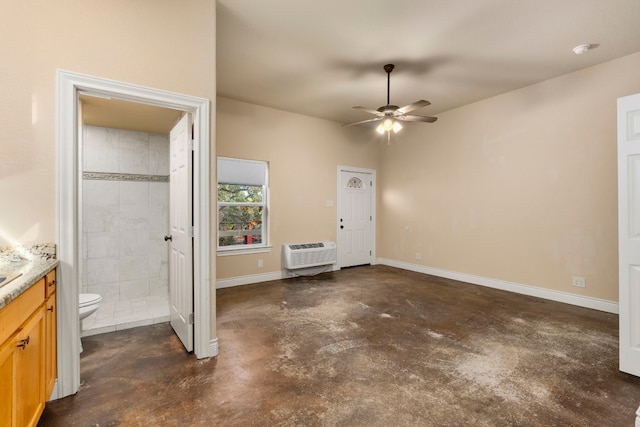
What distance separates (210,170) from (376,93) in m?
3.09

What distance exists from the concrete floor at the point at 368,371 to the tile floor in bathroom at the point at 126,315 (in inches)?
4.9

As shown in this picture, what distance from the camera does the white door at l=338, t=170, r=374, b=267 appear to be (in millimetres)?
6117

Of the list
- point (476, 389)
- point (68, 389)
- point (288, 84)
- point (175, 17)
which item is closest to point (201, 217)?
point (68, 389)

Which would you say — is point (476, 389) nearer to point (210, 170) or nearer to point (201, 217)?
point (201, 217)

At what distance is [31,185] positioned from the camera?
1.88m

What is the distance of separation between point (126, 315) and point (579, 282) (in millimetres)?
5504

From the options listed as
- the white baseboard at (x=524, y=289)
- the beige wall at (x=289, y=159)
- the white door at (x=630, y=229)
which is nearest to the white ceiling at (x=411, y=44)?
the beige wall at (x=289, y=159)

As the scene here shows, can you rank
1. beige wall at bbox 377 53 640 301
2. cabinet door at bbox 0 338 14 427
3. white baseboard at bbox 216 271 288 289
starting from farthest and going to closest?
white baseboard at bbox 216 271 288 289 < beige wall at bbox 377 53 640 301 < cabinet door at bbox 0 338 14 427

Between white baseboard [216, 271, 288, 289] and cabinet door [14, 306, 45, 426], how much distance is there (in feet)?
9.99

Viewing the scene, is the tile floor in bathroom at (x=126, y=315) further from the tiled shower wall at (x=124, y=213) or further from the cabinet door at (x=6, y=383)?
the cabinet door at (x=6, y=383)

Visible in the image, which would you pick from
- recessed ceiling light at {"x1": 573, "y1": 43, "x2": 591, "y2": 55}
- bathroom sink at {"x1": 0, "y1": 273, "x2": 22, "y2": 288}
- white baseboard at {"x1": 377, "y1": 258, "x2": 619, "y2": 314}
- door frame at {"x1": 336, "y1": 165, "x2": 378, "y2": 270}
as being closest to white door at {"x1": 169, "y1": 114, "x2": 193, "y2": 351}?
bathroom sink at {"x1": 0, "y1": 273, "x2": 22, "y2": 288}

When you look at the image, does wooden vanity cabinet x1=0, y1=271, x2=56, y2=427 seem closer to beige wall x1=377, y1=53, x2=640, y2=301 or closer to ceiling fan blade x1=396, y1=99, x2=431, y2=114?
ceiling fan blade x1=396, y1=99, x2=431, y2=114

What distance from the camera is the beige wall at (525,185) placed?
11.9 feet

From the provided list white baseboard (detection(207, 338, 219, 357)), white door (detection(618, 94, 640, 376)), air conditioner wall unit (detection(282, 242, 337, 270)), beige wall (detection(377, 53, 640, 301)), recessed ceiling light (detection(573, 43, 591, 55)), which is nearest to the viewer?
white door (detection(618, 94, 640, 376))
